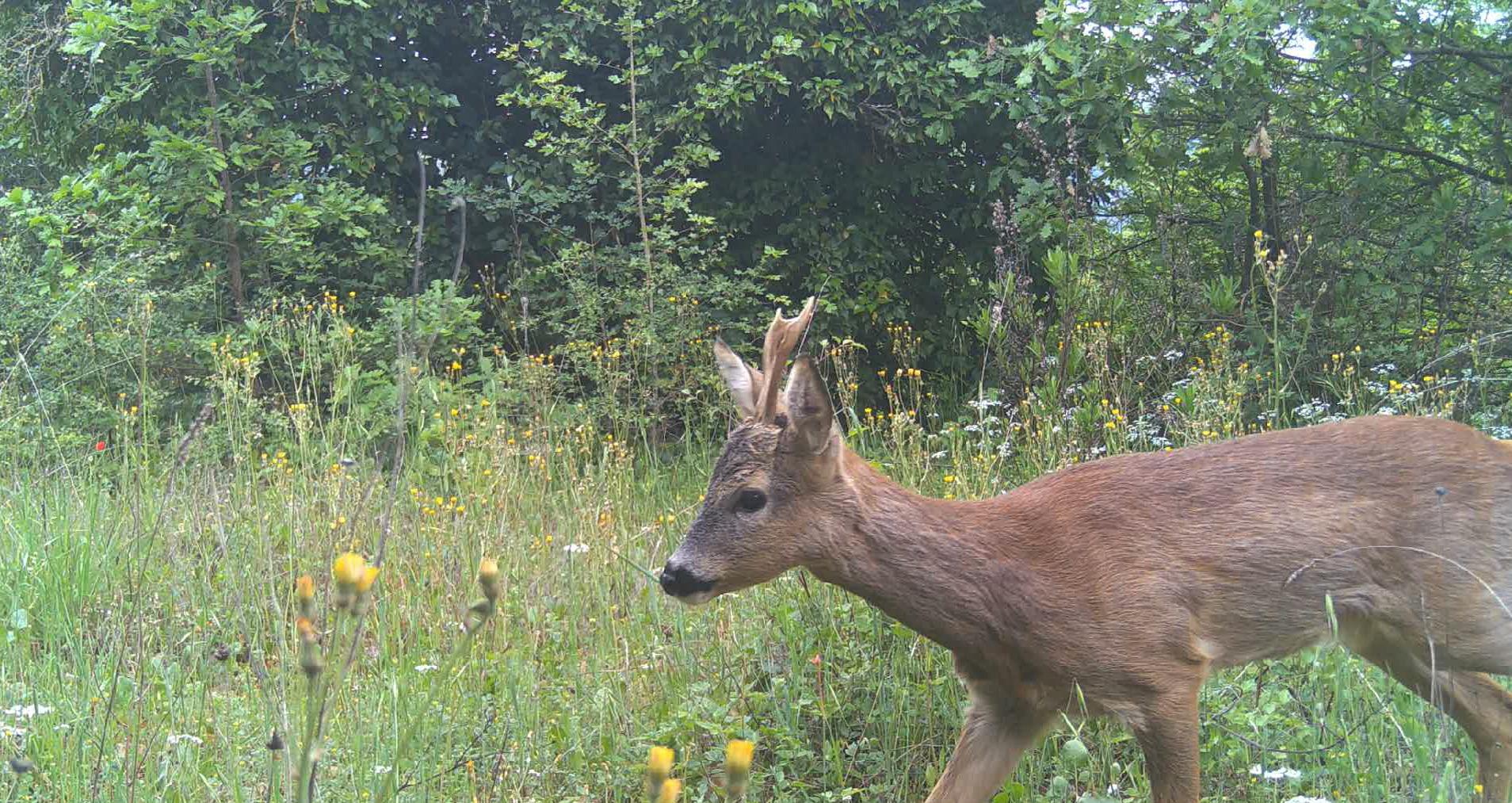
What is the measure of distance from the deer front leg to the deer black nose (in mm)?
806

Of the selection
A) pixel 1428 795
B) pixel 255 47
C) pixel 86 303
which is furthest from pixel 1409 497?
pixel 255 47

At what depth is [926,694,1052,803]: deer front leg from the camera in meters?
3.23

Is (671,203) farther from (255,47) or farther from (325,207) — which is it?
(255,47)

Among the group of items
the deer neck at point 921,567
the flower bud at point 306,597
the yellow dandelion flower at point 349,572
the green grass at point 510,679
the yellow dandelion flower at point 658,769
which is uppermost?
the yellow dandelion flower at point 349,572

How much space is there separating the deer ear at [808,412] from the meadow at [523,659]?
85 cm

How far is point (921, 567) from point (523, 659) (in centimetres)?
148

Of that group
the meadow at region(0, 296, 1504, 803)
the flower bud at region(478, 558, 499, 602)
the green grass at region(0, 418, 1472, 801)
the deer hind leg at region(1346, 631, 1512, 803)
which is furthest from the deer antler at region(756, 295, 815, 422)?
the flower bud at region(478, 558, 499, 602)

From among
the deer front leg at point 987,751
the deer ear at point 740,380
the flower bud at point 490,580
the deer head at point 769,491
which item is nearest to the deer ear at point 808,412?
the deer head at point 769,491

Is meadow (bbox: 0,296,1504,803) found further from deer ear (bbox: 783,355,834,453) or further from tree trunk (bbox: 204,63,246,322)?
tree trunk (bbox: 204,63,246,322)

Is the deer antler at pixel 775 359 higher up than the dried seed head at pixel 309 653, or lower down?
lower down

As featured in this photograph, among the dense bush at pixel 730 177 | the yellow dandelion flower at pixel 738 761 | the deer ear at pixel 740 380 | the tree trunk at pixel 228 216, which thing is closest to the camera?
the yellow dandelion flower at pixel 738 761

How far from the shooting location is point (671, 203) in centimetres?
731

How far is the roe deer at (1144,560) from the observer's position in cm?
307

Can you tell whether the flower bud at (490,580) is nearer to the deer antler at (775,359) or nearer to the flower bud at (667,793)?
the flower bud at (667,793)
